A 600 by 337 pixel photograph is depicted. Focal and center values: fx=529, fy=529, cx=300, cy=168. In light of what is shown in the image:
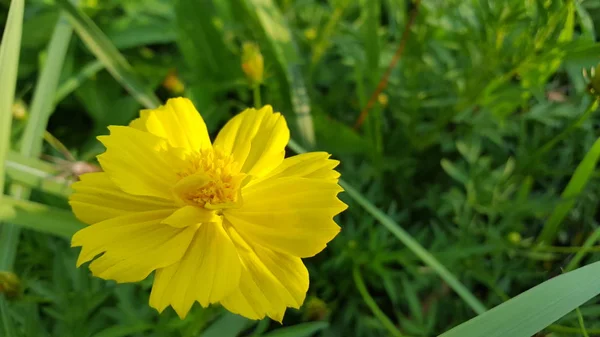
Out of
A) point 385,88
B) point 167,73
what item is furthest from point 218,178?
point 167,73

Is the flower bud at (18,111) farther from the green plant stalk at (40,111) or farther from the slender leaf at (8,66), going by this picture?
the slender leaf at (8,66)

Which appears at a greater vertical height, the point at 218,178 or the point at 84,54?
the point at 218,178

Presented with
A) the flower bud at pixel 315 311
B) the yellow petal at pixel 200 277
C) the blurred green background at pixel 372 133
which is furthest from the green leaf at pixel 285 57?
the yellow petal at pixel 200 277

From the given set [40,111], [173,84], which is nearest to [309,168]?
[40,111]

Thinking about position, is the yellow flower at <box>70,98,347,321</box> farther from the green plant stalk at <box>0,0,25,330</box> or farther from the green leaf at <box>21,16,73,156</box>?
the green leaf at <box>21,16,73,156</box>

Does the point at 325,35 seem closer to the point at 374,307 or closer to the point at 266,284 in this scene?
the point at 374,307

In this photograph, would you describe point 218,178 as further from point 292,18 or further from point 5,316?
point 292,18

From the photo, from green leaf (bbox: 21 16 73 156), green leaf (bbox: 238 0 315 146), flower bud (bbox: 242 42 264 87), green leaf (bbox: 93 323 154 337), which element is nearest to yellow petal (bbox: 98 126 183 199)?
green leaf (bbox: 93 323 154 337)
